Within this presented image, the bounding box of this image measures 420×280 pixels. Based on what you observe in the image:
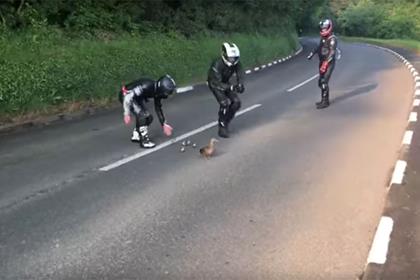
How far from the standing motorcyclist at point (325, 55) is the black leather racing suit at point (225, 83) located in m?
4.10

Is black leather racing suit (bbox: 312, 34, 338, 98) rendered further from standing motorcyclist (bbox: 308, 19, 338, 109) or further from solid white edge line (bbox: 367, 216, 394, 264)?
solid white edge line (bbox: 367, 216, 394, 264)

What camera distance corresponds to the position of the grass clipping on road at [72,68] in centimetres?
1185

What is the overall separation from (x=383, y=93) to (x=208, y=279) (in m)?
→ 13.6

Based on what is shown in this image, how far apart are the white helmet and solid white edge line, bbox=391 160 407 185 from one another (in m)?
3.37

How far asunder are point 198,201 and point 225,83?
4.43 metres

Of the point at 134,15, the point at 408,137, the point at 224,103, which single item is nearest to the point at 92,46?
the point at 134,15

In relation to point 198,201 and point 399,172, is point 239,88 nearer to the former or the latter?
point 399,172

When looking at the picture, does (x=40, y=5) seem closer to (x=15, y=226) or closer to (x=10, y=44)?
(x=10, y=44)

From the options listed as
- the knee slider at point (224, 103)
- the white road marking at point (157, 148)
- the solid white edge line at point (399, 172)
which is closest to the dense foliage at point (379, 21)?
the white road marking at point (157, 148)

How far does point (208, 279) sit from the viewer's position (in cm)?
443

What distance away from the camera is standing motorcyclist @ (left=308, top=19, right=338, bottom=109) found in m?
14.1

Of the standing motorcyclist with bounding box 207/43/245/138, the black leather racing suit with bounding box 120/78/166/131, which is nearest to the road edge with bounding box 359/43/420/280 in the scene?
the standing motorcyclist with bounding box 207/43/245/138

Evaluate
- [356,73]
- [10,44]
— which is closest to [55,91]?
[10,44]

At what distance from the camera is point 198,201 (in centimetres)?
648
